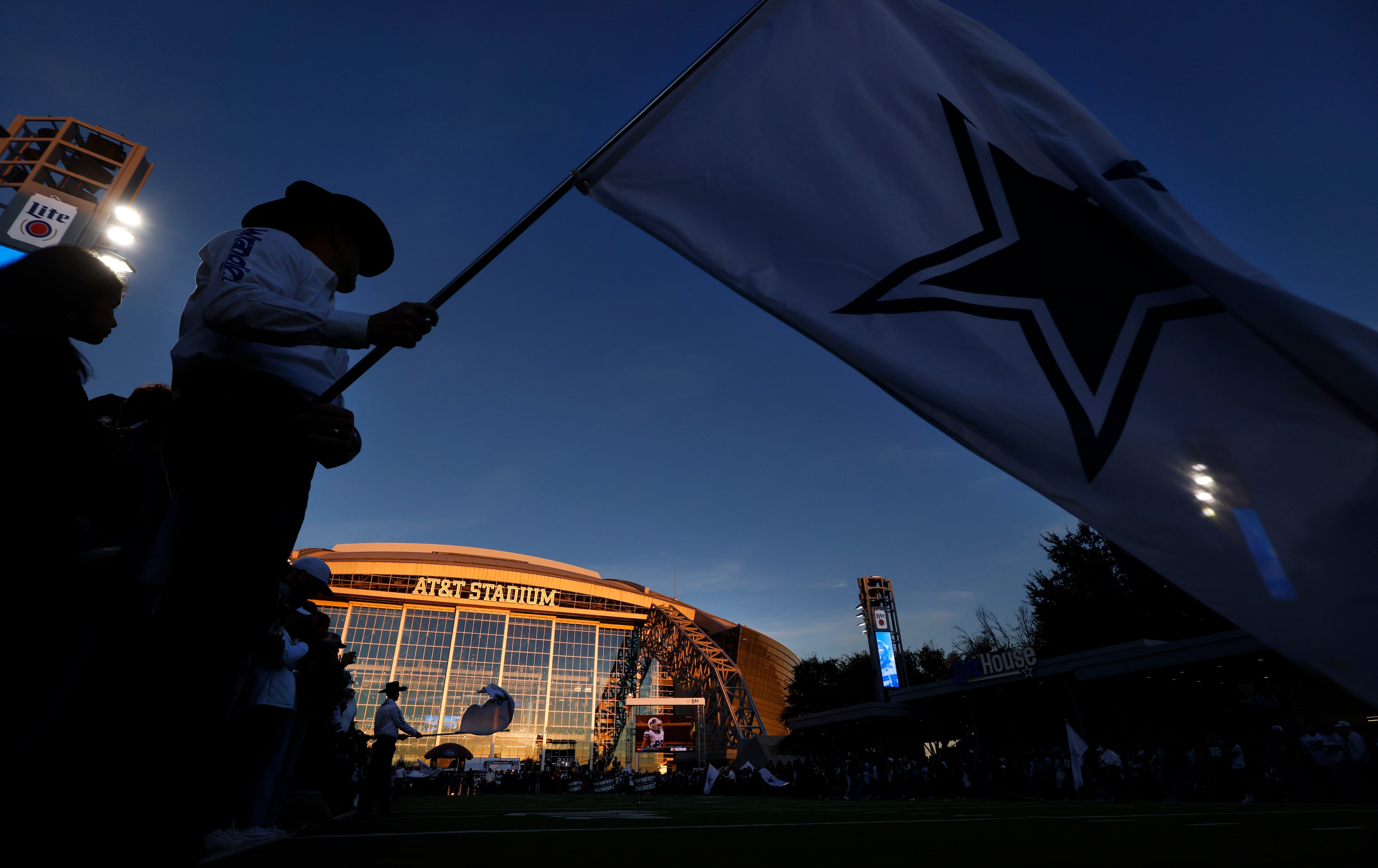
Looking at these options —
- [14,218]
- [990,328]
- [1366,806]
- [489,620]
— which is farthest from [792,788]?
[489,620]

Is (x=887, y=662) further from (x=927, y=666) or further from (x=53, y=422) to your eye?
(x=53, y=422)

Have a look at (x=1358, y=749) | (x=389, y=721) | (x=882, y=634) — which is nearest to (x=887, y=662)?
(x=882, y=634)

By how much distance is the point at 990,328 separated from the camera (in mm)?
2174

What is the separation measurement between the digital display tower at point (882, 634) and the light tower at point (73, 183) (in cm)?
4132

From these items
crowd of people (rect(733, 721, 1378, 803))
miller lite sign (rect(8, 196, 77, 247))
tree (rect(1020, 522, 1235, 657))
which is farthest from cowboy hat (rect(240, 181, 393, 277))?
tree (rect(1020, 522, 1235, 657))

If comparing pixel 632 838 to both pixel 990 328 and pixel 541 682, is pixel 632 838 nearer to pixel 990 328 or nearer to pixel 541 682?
pixel 990 328

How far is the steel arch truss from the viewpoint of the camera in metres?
39.6

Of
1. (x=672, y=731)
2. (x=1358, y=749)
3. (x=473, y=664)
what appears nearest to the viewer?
(x=1358, y=749)

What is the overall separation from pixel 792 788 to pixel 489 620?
38900 mm

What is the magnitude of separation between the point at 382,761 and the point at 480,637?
174 feet

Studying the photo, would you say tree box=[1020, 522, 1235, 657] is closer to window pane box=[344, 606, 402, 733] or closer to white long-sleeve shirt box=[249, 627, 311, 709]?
white long-sleeve shirt box=[249, 627, 311, 709]

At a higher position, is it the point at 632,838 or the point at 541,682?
the point at 541,682

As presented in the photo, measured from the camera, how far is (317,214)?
79.5 inches

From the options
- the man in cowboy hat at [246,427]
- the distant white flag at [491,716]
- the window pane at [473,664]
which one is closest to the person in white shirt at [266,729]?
the man in cowboy hat at [246,427]
